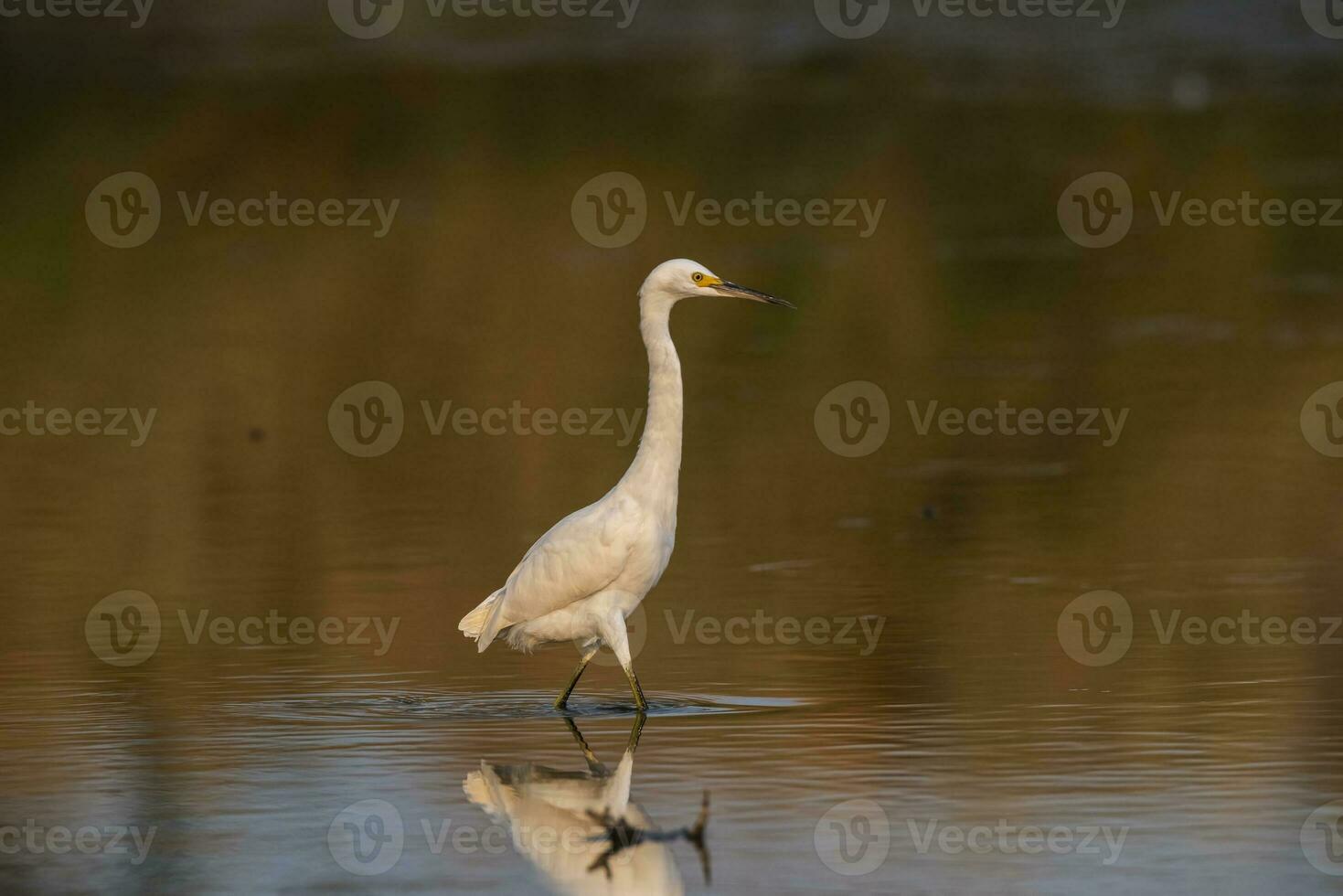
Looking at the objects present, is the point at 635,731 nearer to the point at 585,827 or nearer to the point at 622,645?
the point at 622,645

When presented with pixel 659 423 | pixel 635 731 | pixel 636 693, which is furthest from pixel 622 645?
pixel 659 423

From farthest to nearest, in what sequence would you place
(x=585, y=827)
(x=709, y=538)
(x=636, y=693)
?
(x=709, y=538) → (x=636, y=693) → (x=585, y=827)

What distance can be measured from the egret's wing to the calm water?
1.72 ft

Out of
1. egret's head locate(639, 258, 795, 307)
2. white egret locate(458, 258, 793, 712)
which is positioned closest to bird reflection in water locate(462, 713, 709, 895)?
white egret locate(458, 258, 793, 712)

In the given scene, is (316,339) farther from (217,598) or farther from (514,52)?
(514,52)

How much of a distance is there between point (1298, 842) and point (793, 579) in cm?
596

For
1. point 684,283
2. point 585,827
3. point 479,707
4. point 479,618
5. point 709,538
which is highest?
point 684,283

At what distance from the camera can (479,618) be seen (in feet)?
39.4

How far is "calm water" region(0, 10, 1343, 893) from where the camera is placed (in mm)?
9180

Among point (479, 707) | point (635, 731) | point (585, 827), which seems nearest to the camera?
point (585, 827)

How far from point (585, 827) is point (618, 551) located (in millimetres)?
2475

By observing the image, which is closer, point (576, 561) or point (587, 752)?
point (587, 752)

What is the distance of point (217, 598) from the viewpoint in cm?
1461

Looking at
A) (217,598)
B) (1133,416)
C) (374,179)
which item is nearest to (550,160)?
(374,179)
